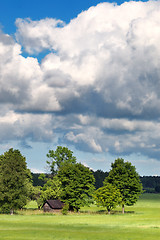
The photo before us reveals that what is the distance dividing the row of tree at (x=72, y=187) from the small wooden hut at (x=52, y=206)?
2044mm

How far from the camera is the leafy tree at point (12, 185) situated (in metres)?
99.2

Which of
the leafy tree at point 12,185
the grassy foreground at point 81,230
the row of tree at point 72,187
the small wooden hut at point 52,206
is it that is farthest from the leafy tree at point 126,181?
the grassy foreground at point 81,230

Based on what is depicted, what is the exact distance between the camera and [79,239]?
133 ft

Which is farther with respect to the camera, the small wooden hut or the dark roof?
the dark roof

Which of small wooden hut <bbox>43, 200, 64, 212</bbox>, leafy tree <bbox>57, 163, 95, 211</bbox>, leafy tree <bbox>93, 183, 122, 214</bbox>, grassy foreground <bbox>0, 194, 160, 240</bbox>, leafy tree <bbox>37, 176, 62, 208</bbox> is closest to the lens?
grassy foreground <bbox>0, 194, 160, 240</bbox>

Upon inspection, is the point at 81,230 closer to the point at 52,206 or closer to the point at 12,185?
the point at 12,185

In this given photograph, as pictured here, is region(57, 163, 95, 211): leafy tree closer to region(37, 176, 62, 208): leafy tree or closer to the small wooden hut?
region(37, 176, 62, 208): leafy tree

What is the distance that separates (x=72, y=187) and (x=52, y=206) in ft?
26.0

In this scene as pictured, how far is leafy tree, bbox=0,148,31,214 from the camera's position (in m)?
99.2

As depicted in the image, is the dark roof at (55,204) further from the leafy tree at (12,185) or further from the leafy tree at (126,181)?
the leafy tree at (126,181)

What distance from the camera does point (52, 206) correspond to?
352 feet

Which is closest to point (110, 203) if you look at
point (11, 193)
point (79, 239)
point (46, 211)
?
point (46, 211)

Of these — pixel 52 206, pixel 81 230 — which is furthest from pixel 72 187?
pixel 81 230

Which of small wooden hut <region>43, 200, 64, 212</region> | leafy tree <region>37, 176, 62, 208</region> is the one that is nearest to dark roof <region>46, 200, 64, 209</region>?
small wooden hut <region>43, 200, 64, 212</region>
